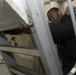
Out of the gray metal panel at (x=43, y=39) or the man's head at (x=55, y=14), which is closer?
the gray metal panel at (x=43, y=39)

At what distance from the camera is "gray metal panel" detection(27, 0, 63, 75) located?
878 millimetres

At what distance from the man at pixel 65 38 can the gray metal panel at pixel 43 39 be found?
0.14m

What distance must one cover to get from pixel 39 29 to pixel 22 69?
58 cm

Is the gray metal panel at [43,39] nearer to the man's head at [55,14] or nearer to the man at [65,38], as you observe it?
the man at [65,38]

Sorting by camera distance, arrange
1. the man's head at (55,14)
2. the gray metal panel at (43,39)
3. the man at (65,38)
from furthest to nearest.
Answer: the man's head at (55,14), the man at (65,38), the gray metal panel at (43,39)

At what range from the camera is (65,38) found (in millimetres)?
1265

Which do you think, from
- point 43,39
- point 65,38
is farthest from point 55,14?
point 43,39

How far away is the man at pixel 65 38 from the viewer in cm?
108

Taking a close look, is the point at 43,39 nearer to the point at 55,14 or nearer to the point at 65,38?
the point at 65,38

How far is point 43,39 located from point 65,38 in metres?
0.39

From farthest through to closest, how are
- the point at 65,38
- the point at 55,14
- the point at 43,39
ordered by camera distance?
1. the point at 55,14
2. the point at 65,38
3. the point at 43,39

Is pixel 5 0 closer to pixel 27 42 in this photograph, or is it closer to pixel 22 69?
pixel 22 69

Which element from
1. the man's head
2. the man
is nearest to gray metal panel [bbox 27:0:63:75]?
the man

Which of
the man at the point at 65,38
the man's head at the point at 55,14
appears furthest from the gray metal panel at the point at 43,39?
the man's head at the point at 55,14
